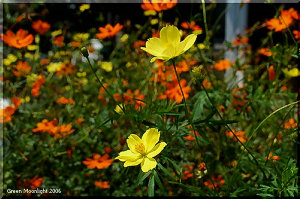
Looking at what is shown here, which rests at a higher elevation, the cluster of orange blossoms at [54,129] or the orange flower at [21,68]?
the orange flower at [21,68]

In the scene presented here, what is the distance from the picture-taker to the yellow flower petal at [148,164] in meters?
0.69

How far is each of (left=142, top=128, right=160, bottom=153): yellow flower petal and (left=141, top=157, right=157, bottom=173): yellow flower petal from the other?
0.03 metres

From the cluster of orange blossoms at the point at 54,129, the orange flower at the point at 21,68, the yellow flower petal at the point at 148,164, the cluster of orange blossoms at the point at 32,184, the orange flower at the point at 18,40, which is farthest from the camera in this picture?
the orange flower at the point at 21,68

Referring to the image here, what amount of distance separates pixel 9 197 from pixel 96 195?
0.34 m

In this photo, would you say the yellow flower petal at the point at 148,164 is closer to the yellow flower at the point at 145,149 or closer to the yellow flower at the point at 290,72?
the yellow flower at the point at 145,149

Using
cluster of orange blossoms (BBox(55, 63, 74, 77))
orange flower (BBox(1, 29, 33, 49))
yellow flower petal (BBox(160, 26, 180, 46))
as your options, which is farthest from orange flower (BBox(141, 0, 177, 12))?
cluster of orange blossoms (BBox(55, 63, 74, 77))

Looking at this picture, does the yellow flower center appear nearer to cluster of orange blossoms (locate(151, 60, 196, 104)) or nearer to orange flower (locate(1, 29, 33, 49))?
cluster of orange blossoms (locate(151, 60, 196, 104))

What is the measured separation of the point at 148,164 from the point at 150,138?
7 cm

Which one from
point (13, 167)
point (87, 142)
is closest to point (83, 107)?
point (87, 142)

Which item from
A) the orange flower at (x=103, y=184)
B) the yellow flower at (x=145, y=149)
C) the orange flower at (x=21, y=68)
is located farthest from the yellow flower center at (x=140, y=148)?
the orange flower at (x=21, y=68)

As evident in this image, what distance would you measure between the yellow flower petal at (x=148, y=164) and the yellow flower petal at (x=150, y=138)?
0.03 metres

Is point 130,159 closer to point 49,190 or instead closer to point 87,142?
point 49,190

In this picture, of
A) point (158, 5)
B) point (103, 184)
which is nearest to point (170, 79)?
point (158, 5)

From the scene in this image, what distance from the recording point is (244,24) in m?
2.88
